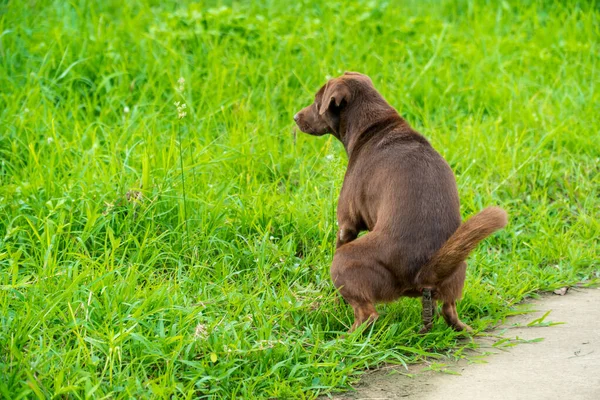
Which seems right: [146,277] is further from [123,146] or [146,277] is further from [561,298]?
[561,298]

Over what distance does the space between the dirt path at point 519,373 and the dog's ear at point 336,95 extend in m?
1.32

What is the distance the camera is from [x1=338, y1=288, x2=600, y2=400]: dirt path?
3.38m

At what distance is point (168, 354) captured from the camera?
342 centimetres

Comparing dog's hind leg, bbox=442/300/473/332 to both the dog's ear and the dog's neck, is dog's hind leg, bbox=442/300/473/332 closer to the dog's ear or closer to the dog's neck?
the dog's neck

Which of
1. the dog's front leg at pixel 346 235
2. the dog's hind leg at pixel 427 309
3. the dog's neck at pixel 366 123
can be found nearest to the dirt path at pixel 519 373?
the dog's hind leg at pixel 427 309

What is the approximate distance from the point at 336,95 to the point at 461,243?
108 centimetres

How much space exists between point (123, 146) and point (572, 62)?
150 inches

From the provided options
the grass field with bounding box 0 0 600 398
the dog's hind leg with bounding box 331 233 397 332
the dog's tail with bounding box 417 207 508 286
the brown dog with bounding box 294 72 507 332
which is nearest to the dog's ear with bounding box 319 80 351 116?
the brown dog with bounding box 294 72 507 332

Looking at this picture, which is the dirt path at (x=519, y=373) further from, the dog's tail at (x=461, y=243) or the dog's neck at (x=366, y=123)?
the dog's neck at (x=366, y=123)

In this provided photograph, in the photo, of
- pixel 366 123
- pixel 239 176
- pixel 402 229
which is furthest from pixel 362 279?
pixel 239 176

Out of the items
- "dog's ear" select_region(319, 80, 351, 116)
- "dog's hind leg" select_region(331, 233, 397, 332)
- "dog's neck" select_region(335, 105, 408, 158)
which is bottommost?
"dog's hind leg" select_region(331, 233, 397, 332)

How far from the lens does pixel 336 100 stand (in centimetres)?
421

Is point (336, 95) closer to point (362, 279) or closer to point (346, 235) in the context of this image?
point (346, 235)

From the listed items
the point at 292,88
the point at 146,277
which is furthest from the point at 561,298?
the point at 292,88
